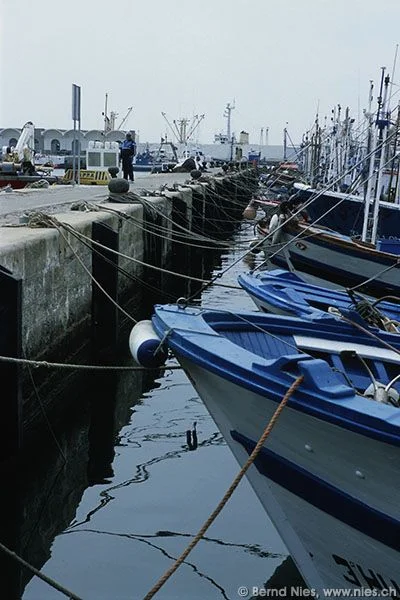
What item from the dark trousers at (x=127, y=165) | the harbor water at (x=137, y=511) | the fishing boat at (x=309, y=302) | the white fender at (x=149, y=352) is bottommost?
the harbor water at (x=137, y=511)

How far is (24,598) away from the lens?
220 inches

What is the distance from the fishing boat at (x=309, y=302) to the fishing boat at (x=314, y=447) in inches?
49.2

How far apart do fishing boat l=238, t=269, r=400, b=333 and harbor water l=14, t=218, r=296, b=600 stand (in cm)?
155

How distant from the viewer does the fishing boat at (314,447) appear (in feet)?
14.2

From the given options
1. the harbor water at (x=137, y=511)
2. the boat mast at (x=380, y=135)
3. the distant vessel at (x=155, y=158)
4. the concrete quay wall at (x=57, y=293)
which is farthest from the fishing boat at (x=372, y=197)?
the distant vessel at (x=155, y=158)

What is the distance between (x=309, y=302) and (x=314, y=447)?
155 inches

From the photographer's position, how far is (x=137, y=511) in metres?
6.88

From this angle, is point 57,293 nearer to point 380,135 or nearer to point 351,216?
point 380,135

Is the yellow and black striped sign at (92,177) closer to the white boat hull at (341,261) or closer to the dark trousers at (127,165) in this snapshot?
the dark trousers at (127,165)

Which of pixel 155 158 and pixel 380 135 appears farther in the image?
pixel 155 158

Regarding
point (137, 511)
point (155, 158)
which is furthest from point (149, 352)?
point (155, 158)

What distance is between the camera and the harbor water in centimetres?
585

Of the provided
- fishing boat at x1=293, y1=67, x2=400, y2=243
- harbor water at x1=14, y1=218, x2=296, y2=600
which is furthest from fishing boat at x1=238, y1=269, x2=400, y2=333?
fishing boat at x1=293, y1=67, x2=400, y2=243

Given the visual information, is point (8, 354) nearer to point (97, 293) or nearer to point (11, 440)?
point (11, 440)
